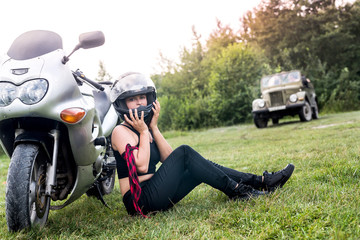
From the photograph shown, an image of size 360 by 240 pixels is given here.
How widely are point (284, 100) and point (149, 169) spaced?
10392mm

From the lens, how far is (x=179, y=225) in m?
2.03

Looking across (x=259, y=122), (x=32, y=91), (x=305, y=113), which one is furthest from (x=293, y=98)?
(x=32, y=91)

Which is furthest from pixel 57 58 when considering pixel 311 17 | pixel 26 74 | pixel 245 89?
pixel 311 17

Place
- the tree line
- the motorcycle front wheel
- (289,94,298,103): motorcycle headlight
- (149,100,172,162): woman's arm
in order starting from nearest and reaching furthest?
the motorcycle front wheel, (149,100,172,162): woman's arm, (289,94,298,103): motorcycle headlight, the tree line

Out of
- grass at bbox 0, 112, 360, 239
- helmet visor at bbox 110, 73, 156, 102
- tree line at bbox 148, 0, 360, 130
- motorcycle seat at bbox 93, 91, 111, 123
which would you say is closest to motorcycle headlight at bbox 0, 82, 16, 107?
helmet visor at bbox 110, 73, 156, 102

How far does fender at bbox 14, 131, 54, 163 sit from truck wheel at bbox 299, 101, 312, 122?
35.1 ft

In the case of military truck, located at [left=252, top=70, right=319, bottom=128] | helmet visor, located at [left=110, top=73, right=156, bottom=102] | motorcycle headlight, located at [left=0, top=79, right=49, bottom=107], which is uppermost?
motorcycle headlight, located at [left=0, top=79, right=49, bottom=107]

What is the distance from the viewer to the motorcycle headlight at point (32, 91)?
205 centimetres

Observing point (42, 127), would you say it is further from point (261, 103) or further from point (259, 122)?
point (259, 122)

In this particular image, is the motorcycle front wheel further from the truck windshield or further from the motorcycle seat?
the truck windshield

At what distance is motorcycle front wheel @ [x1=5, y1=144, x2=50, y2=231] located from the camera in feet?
6.37

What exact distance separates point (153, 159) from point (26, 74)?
1.05m

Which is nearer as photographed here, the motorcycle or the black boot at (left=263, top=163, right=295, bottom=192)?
the motorcycle

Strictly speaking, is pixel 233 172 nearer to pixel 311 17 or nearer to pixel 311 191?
pixel 311 191
